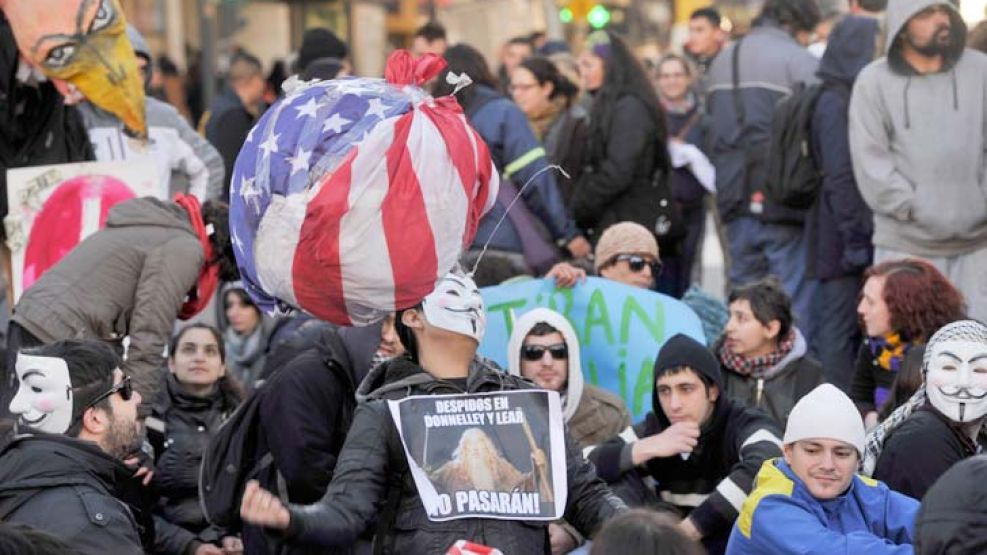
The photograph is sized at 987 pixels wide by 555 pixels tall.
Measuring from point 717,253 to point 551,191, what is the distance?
8.57 metres

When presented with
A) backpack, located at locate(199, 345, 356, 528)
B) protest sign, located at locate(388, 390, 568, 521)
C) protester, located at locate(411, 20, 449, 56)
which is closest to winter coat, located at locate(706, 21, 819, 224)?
protester, located at locate(411, 20, 449, 56)

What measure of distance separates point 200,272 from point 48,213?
1.68m

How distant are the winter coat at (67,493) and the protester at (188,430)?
226cm

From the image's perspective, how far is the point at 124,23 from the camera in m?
9.32

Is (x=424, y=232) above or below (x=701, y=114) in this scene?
above

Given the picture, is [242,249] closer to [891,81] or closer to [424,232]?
[424,232]

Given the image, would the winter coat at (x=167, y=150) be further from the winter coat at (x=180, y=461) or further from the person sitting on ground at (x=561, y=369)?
the person sitting on ground at (x=561, y=369)

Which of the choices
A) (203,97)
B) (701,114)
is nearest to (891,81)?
(701,114)

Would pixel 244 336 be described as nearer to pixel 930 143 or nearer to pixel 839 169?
pixel 839 169

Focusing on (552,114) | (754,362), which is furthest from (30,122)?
(754,362)

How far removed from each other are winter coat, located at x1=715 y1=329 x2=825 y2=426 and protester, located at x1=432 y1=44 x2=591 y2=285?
1997 millimetres

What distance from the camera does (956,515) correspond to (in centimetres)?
371

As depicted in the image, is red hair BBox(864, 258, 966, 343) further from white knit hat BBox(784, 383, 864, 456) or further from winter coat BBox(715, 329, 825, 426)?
white knit hat BBox(784, 383, 864, 456)

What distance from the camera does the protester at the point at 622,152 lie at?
37.0ft
